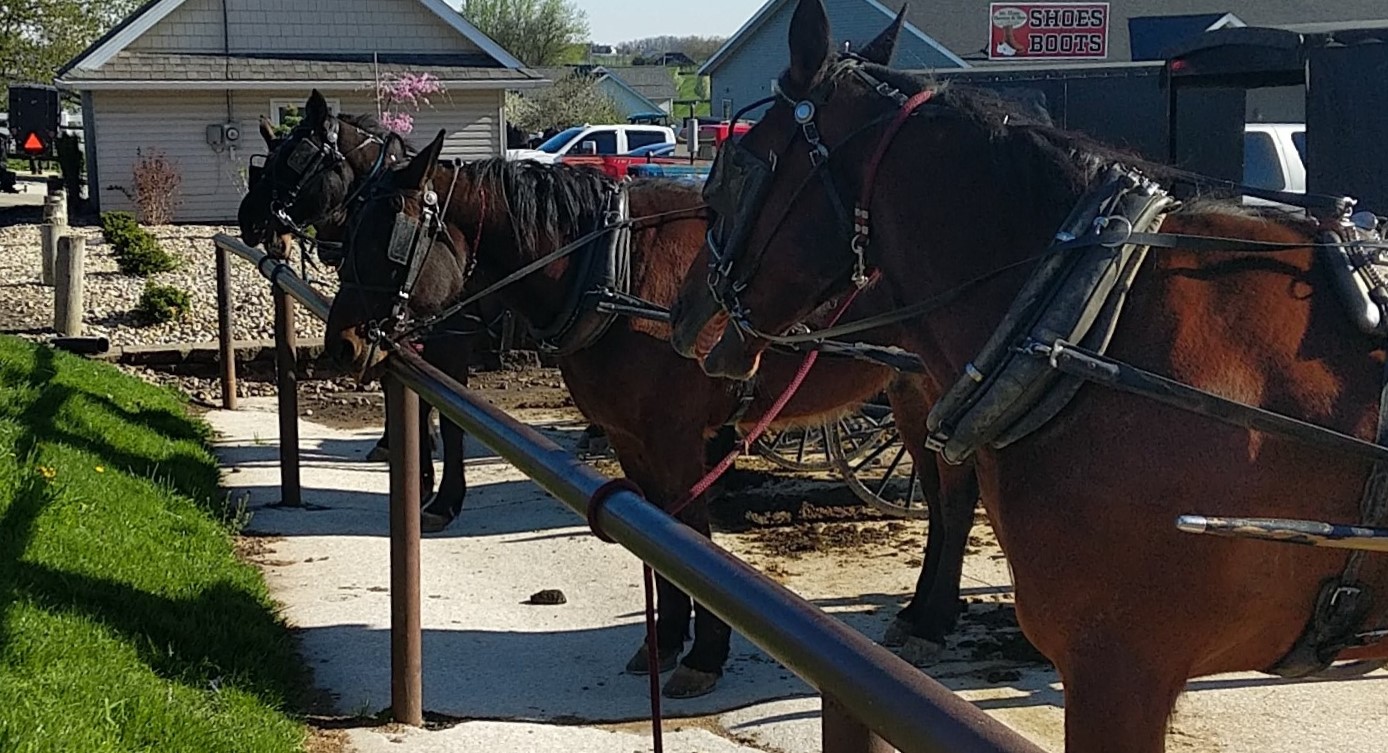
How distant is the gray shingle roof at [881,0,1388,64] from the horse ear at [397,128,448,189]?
1061 inches

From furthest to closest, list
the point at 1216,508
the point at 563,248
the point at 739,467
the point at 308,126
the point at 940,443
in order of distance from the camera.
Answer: the point at 739,467 < the point at 308,126 < the point at 563,248 < the point at 940,443 < the point at 1216,508

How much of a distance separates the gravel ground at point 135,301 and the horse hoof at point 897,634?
6239 mm

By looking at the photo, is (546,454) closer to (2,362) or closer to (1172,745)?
(1172,745)

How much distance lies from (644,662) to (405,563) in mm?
1167

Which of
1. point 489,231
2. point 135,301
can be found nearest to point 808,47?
point 489,231

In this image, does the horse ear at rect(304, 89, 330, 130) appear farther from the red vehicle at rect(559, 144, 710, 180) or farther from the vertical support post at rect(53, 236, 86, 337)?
the red vehicle at rect(559, 144, 710, 180)

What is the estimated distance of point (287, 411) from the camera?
824 cm

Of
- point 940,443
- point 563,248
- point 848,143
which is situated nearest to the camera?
point 940,443

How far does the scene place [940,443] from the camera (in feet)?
9.66

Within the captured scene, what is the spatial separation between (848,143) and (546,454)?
0.97m

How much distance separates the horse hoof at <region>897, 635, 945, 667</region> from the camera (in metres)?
5.75

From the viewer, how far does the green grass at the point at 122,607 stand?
4059 millimetres

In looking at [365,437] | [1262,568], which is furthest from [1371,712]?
[365,437]

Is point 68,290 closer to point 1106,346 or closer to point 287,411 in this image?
point 287,411
